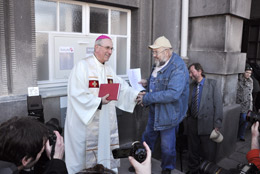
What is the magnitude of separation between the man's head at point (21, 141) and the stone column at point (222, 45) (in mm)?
4007

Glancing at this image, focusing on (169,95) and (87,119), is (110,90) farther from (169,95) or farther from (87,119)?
(169,95)

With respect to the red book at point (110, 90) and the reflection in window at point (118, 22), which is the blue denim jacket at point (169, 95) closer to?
the red book at point (110, 90)

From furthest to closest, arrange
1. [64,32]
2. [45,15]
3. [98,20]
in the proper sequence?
1. [98,20]
2. [64,32]
3. [45,15]

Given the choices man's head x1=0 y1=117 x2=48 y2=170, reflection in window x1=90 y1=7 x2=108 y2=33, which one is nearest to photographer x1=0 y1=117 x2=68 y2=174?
man's head x1=0 y1=117 x2=48 y2=170

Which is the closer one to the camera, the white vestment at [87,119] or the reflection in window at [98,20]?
the white vestment at [87,119]

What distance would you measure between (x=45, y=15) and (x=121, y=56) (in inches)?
65.3

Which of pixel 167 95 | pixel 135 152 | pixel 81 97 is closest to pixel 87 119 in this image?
pixel 81 97

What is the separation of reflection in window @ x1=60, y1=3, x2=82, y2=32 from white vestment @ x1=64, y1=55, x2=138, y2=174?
37.4 inches

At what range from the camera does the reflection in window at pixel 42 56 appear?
3.77 meters

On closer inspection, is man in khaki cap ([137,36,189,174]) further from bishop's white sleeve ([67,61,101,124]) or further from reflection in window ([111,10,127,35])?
reflection in window ([111,10,127,35])

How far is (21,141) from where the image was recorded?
56.9 inches

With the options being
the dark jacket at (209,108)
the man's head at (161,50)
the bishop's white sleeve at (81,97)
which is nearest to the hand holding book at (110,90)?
the bishop's white sleeve at (81,97)

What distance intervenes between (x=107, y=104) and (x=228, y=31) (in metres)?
2.76

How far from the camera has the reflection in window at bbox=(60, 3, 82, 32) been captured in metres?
3.96
